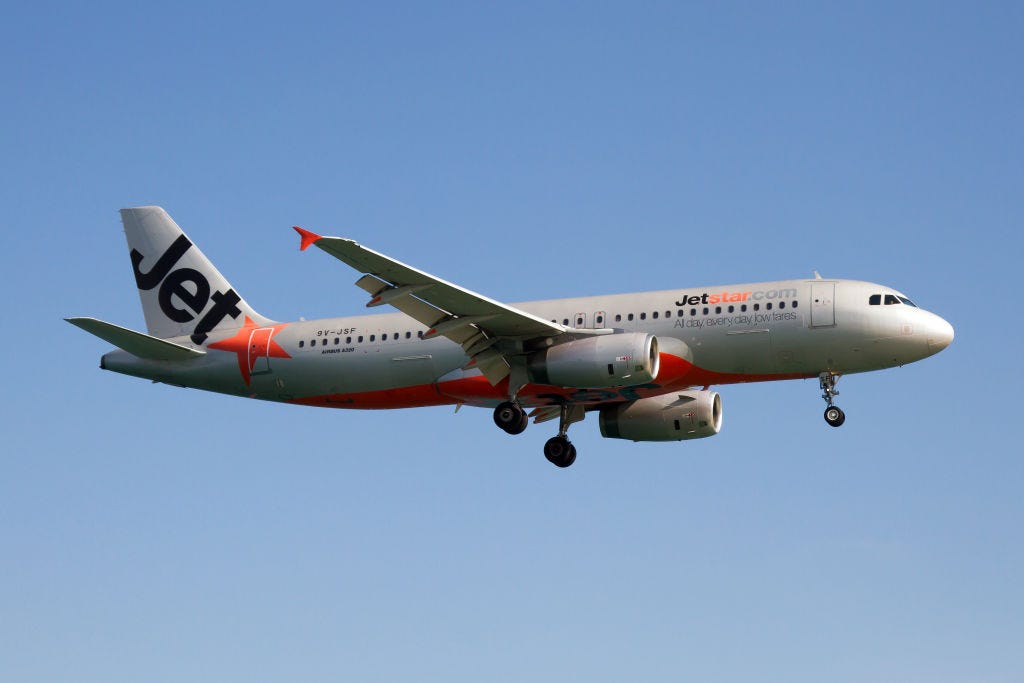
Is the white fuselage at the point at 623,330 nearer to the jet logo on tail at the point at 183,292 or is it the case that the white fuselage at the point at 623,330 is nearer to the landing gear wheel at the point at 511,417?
the landing gear wheel at the point at 511,417

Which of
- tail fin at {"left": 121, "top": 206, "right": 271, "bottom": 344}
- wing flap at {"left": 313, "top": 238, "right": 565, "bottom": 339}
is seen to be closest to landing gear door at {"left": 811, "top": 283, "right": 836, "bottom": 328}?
wing flap at {"left": 313, "top": 238, "right": 565, "bottom": 339}

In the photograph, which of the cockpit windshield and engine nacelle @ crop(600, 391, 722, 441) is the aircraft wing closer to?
engine nacelle @ crop(600, 391, 722, 441)

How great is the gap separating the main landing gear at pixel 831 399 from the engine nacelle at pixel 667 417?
5.32 m

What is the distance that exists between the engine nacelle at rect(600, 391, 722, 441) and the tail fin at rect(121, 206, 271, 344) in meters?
12.3

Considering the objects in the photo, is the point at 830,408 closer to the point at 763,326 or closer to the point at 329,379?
the point at 763,326

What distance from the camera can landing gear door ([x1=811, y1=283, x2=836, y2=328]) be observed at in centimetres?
4416

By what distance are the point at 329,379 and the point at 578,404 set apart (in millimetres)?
7985

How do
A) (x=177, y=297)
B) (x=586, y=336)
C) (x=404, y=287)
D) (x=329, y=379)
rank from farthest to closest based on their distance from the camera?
(x=177, y=297) → (x=329, y=379) → (x=586, y=336) → (x=404, y=287)

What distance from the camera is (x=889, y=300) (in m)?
44.6

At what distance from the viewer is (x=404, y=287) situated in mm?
42156

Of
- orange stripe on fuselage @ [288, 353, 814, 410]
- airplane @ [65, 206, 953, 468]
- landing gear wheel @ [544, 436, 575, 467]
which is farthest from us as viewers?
landing gear wheel @ [544, 436, 575, 467]

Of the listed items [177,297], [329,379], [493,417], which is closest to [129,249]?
[177,297]

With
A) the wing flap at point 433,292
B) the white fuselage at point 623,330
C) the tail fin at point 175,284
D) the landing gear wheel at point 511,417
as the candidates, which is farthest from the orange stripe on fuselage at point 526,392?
the tail fin at point 175,284

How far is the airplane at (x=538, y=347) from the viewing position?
4406 centimetres
